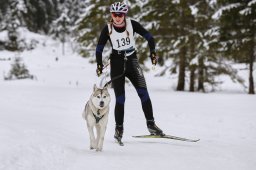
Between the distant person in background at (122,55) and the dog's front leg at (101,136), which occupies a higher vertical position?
the distant person in background at (122,55)

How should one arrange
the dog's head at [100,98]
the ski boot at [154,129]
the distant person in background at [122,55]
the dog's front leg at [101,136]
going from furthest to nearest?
the ski boot at [154,129], the distant person in background at [122,55], the dog's front leg at [101,136], the dog's head at [100,98]

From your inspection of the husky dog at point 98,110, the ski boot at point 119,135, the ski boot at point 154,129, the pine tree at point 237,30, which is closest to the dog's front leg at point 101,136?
the husky dog at point 98,110

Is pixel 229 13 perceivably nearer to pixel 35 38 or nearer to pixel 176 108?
pixel 176 108

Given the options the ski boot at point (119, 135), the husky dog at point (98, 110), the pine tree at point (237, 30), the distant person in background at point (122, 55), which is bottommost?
the ski boot at point (119, 135)

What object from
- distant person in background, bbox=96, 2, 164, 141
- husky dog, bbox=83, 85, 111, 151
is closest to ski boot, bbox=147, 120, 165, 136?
distant person in background, bbox=96, 2, 164, 141

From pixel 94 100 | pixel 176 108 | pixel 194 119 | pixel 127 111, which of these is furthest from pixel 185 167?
pixel 176 108

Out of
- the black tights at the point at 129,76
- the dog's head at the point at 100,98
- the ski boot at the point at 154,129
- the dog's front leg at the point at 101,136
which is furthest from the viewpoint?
the ski boot at the point at 154,129

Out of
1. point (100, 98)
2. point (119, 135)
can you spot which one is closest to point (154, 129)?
point (119, 135)

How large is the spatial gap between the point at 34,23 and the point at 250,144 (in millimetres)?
51289

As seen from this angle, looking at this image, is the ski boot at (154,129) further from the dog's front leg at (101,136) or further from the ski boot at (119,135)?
the dog's front leg at (101,136)

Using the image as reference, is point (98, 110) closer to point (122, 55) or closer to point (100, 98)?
point (100, 98)

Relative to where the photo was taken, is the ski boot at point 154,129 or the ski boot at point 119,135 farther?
the ski boot at point 154,129

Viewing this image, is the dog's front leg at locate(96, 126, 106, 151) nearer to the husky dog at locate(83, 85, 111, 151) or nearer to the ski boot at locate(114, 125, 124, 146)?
the husky dog at locate(83, 85, 111, 151)

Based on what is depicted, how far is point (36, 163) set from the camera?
4.92m
